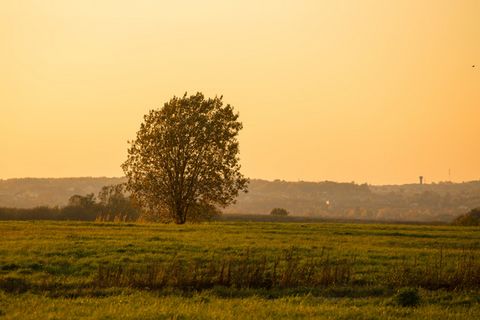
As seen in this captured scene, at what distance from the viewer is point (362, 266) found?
32.2 m

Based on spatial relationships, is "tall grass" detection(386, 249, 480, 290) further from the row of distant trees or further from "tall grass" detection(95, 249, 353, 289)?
the row of distant trees

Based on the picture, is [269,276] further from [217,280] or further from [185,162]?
[185,162]

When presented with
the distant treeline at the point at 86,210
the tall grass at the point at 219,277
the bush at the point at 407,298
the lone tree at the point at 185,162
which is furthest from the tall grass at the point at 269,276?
the distant treeline at the point at 86,210

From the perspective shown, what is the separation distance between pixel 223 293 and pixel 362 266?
8.86 meters

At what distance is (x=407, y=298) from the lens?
23.7 m

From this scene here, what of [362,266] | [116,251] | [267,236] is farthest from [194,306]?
[267,236]

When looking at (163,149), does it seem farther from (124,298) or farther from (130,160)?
(124,298)

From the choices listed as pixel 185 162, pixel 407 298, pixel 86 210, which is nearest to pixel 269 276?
pixel 407 298

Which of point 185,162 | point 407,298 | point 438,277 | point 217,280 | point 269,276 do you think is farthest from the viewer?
point 185,162

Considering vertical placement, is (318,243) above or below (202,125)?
below

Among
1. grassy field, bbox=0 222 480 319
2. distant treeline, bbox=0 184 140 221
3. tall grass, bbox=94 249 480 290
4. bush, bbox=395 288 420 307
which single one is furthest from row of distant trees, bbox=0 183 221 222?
bush, bbox=395 288 420 307

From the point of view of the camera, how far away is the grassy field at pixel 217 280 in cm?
2178

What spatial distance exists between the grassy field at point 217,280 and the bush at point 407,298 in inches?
8.5

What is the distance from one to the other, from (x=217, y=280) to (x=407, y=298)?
726 centimetres
